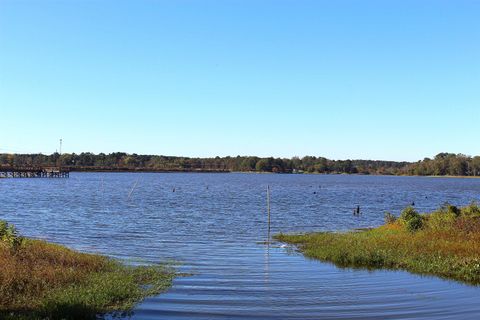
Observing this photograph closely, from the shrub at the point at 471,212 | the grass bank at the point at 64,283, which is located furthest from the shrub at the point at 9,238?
the shrub at the point at 471,212

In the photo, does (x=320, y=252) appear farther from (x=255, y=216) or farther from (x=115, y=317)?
(x=255, y=216)

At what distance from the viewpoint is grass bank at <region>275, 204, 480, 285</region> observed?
2466 cm

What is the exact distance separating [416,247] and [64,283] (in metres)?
18.7

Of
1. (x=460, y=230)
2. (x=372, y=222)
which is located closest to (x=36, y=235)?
(x=460, y=230)

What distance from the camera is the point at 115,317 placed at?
637 inches

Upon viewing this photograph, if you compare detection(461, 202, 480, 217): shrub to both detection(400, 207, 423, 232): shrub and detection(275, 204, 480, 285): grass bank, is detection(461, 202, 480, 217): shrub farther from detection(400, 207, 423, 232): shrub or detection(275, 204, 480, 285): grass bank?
detection(400, 207, 423, 232): shrub

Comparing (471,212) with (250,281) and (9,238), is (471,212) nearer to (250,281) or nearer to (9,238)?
(250,281)

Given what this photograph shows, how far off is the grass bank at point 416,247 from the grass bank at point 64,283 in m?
10.2

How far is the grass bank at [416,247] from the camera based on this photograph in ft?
80.9

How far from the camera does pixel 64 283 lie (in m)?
18.9

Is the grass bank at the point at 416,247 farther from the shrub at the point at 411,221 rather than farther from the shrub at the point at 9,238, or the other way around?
the shrub at the point at 9,238

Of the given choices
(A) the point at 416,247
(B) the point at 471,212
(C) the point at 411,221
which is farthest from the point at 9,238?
(B) the point at 471,212

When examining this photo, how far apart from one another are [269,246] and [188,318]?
17.7m

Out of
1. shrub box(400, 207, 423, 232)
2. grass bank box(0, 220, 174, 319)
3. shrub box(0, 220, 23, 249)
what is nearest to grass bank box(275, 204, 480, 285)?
shrub box(400, 207, 423, 232)
